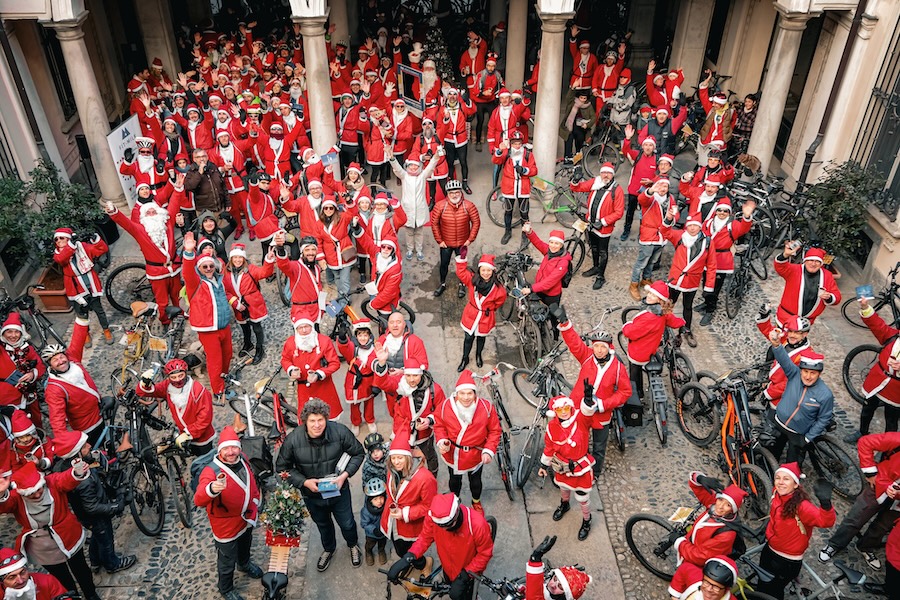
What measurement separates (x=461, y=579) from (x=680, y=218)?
7458 mm

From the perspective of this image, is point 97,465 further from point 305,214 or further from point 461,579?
point 305,214

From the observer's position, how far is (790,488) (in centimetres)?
568

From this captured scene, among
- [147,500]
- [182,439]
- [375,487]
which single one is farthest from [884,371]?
[147,500]

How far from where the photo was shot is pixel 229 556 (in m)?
6.34

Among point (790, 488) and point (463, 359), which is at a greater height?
point (790, 488)

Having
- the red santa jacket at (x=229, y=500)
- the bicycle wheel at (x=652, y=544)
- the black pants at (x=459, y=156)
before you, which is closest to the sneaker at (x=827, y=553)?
the bicycle wheel at (x=652, y=544)

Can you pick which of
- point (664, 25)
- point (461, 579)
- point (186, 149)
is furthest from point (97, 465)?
point (664, 25)

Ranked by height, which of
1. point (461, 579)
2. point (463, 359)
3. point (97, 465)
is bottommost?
point (463, 359)

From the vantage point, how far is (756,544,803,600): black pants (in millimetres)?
6012

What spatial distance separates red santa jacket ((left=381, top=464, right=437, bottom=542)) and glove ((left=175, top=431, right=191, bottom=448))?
2.14 m

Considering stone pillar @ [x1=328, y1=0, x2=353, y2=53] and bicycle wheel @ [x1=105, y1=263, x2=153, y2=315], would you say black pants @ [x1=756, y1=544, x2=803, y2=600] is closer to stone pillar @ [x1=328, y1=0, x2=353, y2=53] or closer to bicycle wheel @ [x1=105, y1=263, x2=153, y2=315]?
bicycle wheel @ [x1=105, y1=263, x2=153, y2=315]

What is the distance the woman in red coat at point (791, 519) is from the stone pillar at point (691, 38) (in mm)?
12682

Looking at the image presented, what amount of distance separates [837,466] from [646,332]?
92.0 inches

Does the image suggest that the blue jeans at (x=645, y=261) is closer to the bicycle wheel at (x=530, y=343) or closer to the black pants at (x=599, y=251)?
the black pants at (x=599, y=251)
